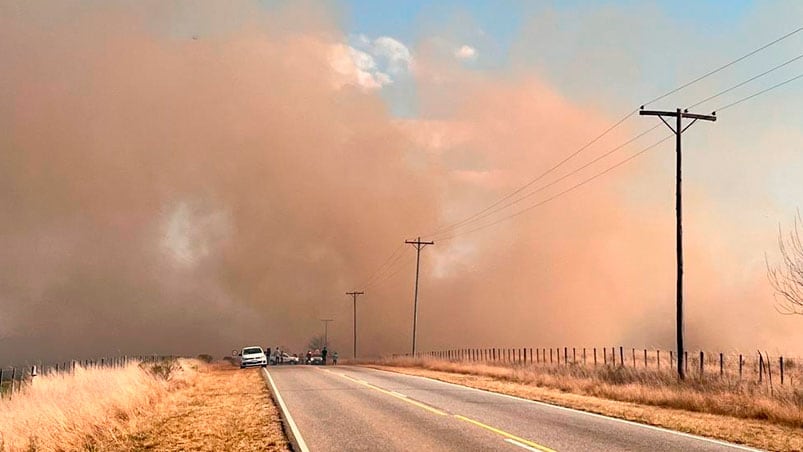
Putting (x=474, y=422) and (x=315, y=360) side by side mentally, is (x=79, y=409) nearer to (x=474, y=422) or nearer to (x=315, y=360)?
(x=474, y=422)

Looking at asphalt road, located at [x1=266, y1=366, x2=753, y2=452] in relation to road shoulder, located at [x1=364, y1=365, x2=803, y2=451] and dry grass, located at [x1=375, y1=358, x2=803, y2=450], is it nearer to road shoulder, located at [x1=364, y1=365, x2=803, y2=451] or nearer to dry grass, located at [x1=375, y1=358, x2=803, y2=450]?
road shoulder, located at [x1=364, y1=365, x2=803, y2=451]

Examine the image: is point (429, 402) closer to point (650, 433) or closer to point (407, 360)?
point (650, 433)

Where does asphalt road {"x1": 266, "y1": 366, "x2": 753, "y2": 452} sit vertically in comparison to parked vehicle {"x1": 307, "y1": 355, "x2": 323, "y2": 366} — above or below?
above

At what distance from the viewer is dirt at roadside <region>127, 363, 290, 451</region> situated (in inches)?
521

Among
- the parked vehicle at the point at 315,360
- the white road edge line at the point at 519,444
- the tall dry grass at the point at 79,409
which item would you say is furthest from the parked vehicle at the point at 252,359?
the white road edge line at the point at 519,444

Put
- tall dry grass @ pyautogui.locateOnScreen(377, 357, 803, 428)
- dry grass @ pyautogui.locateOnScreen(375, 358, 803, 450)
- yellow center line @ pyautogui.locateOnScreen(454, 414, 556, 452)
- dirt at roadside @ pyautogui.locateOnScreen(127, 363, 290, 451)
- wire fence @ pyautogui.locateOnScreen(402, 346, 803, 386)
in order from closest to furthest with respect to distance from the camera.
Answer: yellow center line @ pyautogui.locateOnScreen(454, 414, 556, 452) → dirt at roadside @ pyautogui.locateOnScreen(127, 363, 290, 451) → dry grass @ pyautogui.locateOnScreen(375, 358, 803, 450) → tall dry grass @ pyautogui.locateOnScreen(377, 357, 803, 428) → wire fence @ pyautogui.locateOnScreen(402, 346, 803, 386)

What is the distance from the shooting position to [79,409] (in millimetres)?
17453

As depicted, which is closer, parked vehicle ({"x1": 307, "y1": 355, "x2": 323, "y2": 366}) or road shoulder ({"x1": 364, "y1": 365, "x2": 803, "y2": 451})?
road shoulder ({"x1": 364, "y1": 365, "x2": 803, "y2": 451})

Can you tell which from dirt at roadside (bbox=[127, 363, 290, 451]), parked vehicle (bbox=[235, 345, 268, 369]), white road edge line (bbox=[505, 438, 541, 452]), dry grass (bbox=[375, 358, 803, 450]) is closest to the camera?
white road edge line (bbox=[505, 438, 541, 452])

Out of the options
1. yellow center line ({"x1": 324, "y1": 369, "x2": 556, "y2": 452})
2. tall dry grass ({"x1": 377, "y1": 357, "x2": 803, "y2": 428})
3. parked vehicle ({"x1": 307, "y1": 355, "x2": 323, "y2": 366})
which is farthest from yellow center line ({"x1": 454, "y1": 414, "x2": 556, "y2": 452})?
parked vehicle ({"x1": 307, "y1": 355, "x2": 323, "y2": 366})

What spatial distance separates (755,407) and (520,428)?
7075mm

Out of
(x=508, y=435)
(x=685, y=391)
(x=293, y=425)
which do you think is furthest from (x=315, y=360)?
(x=508, y=435)

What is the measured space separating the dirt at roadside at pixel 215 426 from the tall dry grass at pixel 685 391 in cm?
1119

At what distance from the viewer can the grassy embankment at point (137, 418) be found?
13.7 m
